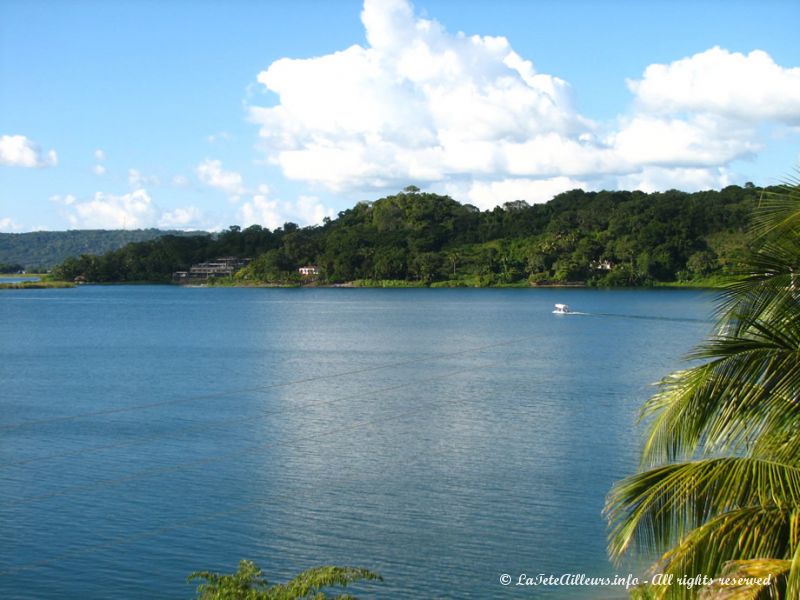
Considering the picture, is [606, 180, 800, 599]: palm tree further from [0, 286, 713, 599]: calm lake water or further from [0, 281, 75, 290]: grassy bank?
[0, 281, 75, 290]: grassy bank

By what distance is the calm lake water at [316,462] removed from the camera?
1731 centimetres

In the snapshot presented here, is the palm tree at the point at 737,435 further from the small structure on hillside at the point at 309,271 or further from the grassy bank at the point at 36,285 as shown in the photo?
the grassy bank at the point at 36,285

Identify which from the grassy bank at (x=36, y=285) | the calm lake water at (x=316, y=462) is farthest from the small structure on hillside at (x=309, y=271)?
the calm lake water at (x=316, y=462)

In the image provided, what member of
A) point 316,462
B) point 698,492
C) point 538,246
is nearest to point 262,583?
point 698,492

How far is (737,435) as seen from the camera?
23.3 ft

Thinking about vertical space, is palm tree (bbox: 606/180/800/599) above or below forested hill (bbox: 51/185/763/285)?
below

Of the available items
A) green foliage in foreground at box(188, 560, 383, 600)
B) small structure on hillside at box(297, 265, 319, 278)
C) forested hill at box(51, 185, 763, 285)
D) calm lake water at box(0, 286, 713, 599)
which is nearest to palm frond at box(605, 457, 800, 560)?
calm lake water at box(0, 286, 713, 599)

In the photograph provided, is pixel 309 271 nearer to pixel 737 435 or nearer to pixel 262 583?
pixel 262 583

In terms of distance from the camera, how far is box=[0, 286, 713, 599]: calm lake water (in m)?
17.3

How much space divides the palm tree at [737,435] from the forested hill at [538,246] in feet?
391

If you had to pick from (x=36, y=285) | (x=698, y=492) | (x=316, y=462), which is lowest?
(x=316, y=462)

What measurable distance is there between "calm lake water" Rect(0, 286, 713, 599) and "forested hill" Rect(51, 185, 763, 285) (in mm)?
87125

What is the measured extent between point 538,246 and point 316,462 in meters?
139

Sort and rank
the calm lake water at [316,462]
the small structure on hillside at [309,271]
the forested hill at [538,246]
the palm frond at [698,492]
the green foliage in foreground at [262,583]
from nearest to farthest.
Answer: the palm frond at [698,492]
the green foliage in foreground at [262,583]
the calm lake water at [316,462]
the forested hill at [538,246]
the small structure on hillside at [309,271]
